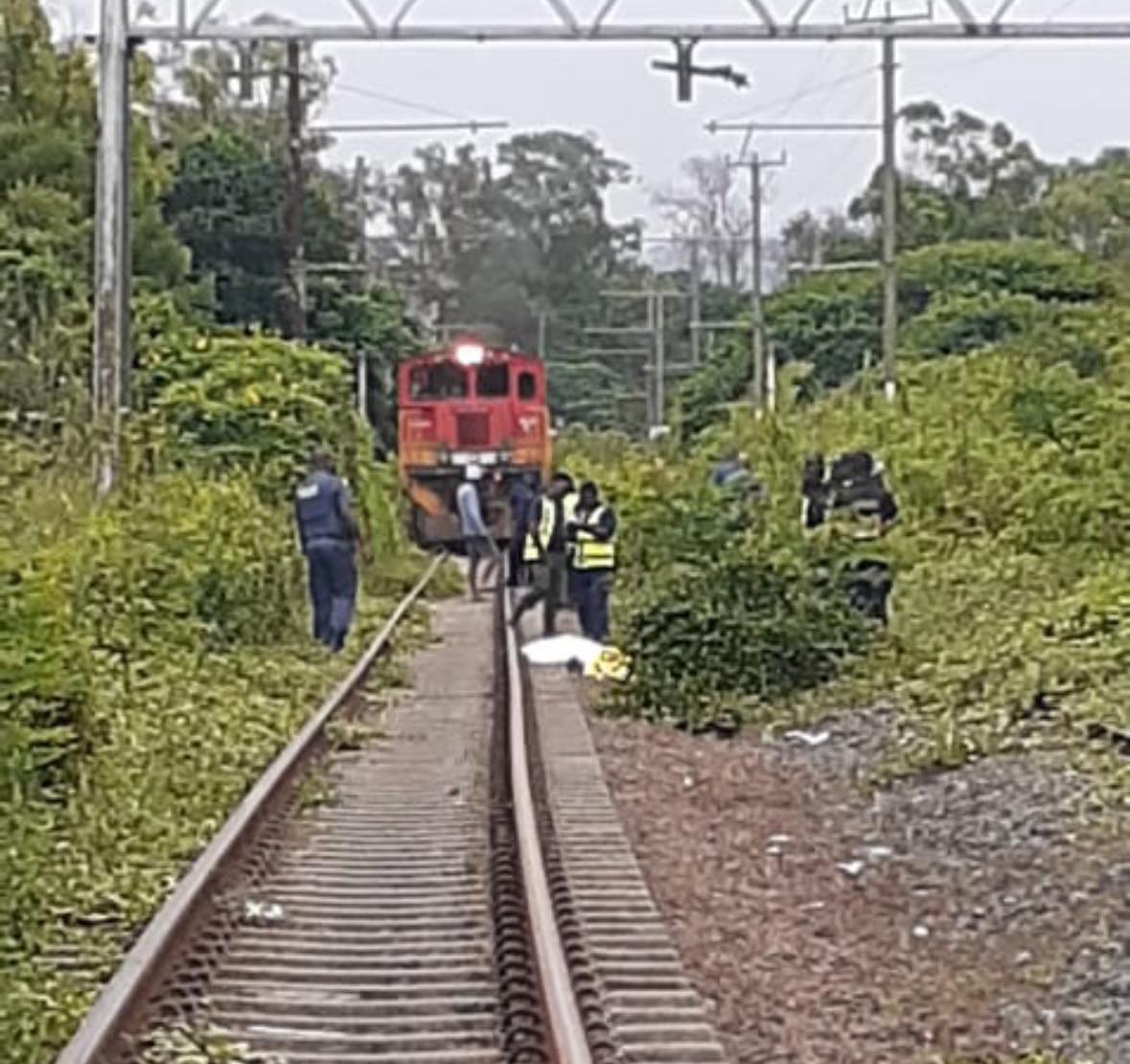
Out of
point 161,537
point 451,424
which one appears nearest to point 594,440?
point 451,424

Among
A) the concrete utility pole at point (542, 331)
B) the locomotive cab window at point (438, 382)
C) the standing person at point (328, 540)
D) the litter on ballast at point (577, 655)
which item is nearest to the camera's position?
the litter on ballast at point (577, 655)

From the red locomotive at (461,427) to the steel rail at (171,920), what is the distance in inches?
1056

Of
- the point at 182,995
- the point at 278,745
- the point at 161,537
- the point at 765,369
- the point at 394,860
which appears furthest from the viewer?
the point at 765,369

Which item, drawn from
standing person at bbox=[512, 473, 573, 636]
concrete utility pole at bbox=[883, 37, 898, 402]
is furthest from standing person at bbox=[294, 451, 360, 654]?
concrete utility pole at bbox=[883, 37, 898, 402]

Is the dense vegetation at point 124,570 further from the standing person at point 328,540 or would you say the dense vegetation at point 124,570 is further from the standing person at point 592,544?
the standing person at point 592,544

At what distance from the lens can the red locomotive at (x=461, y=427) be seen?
44.5 metres

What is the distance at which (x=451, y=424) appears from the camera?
4525 cm

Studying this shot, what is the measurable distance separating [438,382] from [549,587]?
892 inches

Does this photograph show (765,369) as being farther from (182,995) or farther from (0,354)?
(182,995)

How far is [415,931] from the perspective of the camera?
1084 centimetres

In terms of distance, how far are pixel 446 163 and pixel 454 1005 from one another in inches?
4508

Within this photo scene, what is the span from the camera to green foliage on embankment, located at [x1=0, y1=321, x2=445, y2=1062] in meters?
10.5

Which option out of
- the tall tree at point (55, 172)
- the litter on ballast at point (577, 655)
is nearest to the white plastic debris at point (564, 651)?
the litter on ballast at point (577, 655)

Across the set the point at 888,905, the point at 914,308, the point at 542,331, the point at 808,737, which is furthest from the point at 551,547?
the point at 542,331
